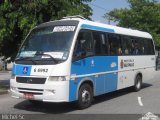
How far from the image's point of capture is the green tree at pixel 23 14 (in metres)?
15.2

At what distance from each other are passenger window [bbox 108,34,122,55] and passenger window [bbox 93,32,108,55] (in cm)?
47

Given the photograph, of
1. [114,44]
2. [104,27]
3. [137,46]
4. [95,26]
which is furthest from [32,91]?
[137,46]

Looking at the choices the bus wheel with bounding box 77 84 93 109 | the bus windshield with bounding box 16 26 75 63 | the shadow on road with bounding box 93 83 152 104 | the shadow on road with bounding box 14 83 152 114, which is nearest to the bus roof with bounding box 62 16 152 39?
the bus windshield with bounding box 16 26 75 63

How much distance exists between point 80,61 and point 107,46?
82.0 inches

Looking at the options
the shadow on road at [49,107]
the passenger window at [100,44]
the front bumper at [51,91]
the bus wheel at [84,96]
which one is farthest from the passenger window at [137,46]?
the front bumper at [51,91]

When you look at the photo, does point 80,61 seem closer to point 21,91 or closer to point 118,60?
point 21,91

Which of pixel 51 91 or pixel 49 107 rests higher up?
pixel 51 91

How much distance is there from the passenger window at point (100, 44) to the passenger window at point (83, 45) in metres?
0.35

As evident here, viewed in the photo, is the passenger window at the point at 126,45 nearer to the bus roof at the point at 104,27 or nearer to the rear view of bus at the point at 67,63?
the bus roof at the point at 104,27

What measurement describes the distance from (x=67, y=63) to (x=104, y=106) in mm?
2264

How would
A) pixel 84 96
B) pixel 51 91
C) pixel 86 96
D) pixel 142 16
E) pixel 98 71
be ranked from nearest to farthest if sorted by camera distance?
pixel 51 91
pixel 84 96
pixel 86 96
pixel 98 71
pixel 142 16

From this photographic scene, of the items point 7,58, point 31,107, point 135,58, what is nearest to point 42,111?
point 31,107

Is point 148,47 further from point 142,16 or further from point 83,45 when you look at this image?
point 142,16

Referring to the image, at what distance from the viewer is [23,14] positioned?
50.9ft
